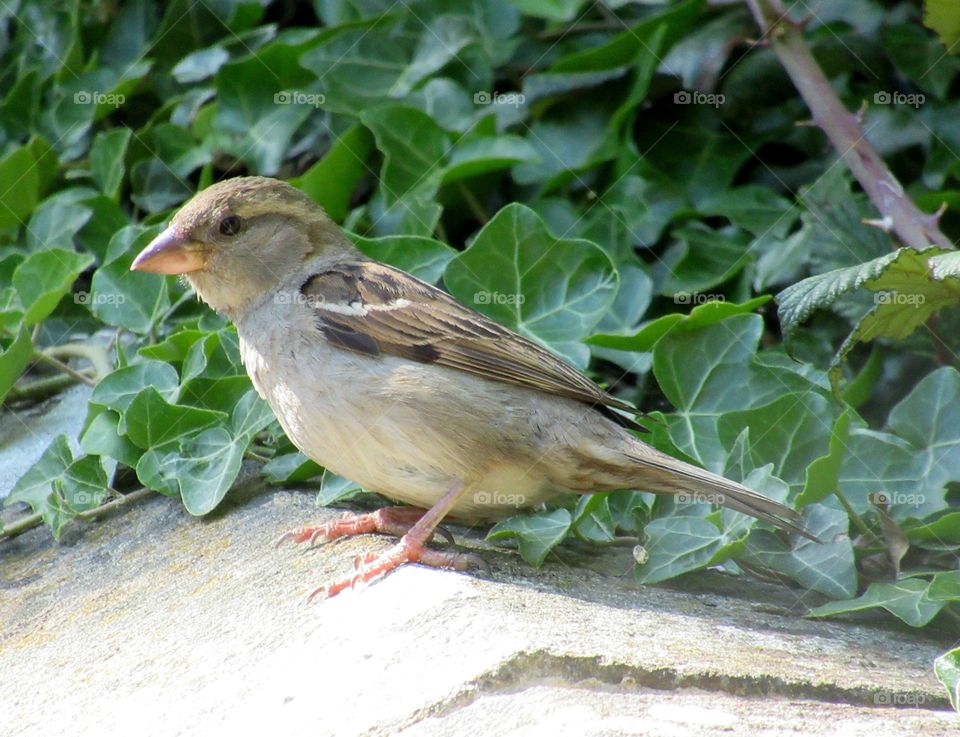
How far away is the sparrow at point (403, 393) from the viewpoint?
2896 millimetres

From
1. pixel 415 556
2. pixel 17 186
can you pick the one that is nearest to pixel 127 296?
pixel 17 186

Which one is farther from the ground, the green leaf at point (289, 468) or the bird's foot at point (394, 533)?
the green leaf at point (289, 468)

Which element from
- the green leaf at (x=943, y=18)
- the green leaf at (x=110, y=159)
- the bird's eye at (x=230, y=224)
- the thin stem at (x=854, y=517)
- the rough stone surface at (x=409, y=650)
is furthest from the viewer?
the green leaf at (x=110, y=159)

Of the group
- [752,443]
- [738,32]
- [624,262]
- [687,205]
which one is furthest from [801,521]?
[738,32]

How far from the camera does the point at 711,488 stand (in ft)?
9.48

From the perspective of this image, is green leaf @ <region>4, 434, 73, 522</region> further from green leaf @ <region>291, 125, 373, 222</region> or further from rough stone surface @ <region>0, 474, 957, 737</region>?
green leaf @ <region>291, 125, 373, 222</region>

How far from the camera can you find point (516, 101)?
14.5 feet

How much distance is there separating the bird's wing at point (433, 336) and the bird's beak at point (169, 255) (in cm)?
34

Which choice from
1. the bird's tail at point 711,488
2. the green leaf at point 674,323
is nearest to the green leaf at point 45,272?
the green leaf at point 674,323

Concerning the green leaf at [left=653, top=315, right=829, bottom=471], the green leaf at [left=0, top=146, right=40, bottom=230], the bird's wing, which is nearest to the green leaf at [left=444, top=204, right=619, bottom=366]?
the green leaf at [left=653, top=315, right=829, bottom=471]

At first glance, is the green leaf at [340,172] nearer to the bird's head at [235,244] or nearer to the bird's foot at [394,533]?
the bird's head at [235,244]

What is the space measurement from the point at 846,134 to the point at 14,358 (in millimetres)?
2735

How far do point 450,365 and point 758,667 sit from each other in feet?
3.84

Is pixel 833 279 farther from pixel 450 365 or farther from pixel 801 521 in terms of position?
pixel 450 365
